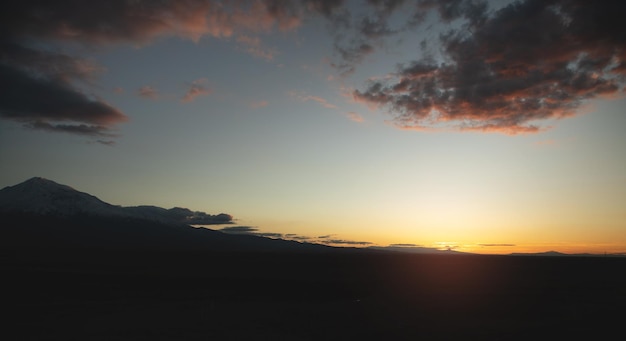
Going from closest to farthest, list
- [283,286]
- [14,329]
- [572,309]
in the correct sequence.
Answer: [14,329]
[572,309]
[283,286]

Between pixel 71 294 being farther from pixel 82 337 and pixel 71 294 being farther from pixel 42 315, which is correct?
pixel 82 337

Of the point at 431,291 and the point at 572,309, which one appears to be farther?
the point at 431,291

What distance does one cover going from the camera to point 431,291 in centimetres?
3762

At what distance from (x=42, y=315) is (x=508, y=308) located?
94.3 feet

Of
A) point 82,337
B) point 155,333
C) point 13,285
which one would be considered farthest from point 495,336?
point 13,285

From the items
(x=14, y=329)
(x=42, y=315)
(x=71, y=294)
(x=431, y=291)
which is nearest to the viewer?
(x=14, y=329)

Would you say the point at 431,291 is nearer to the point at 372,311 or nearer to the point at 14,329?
the point at 372,311

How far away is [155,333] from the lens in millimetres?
19719

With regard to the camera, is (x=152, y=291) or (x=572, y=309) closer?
(x=572, y=309)

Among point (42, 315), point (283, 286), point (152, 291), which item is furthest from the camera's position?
point (283, 286)

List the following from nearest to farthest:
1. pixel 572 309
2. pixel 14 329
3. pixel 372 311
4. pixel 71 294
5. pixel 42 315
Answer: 1. pixel 14 329
2. pixel 42 315
3. pixel 372 311
4. pixel 572 309
5. pixel 71 294

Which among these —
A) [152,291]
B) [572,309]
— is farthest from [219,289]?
[572,309]

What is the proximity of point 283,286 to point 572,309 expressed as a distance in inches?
931

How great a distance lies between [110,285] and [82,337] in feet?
71.3
